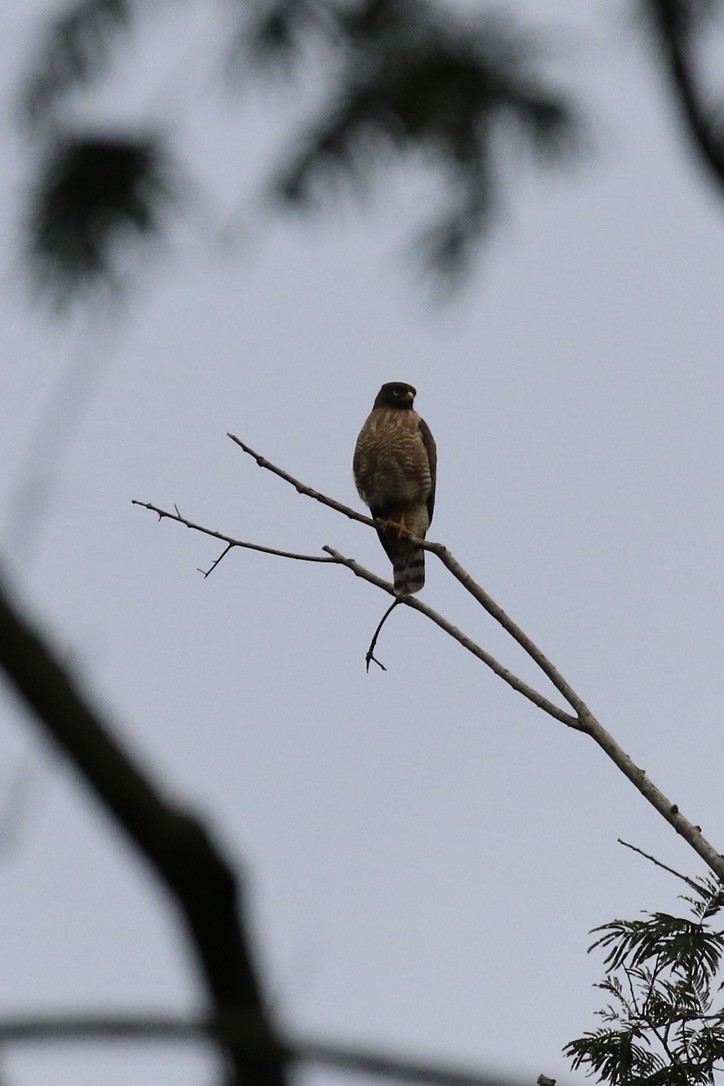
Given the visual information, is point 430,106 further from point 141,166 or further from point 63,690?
point 63,690

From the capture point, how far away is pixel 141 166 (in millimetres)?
2393

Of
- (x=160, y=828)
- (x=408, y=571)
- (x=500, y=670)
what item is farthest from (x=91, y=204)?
(x=408, y=571)

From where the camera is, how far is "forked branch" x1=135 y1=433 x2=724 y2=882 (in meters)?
4.61

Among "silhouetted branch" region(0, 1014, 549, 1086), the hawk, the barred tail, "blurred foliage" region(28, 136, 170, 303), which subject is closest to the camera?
"silhouetted branch" region(0, 1014, 549, 1086)

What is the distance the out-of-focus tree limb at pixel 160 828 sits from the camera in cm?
155

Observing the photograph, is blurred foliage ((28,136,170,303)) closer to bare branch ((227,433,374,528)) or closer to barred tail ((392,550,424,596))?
bare branch ((227,433,374,528))

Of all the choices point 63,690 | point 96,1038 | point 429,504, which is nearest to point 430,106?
point 63,690

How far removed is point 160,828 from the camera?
5.20 ft

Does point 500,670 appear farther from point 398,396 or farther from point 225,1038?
point 398,396

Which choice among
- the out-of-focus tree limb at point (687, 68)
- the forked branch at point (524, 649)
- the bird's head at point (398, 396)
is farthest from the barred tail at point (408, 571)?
the out-of-focus tree limb at point (687, 68)

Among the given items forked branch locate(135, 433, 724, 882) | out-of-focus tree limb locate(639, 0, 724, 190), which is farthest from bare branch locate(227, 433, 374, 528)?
out-of-focus tree limb locate(639, 0, 724, 190)

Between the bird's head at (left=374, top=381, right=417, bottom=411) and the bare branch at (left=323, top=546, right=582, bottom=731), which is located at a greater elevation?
the bird's head at (left=374, top=381, right=417, bottom=411)

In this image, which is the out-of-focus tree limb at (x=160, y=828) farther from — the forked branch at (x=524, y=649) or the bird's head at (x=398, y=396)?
the bird's head at (x=398, y=396)

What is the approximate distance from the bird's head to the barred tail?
138cm
